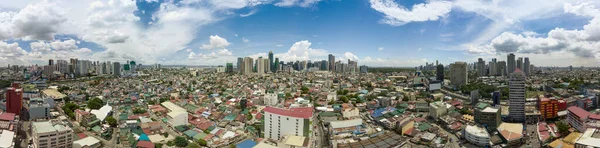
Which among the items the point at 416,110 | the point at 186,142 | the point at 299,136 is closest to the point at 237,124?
the point at 186,142

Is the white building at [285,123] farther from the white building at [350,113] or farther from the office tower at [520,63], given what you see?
the office tower at [520,63]

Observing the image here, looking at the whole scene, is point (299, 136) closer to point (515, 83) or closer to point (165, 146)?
point (165, 146)

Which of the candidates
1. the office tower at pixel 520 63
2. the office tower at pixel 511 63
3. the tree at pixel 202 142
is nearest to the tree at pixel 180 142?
the tree at pixel 202 142

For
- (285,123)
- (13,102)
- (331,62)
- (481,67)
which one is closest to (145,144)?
(285,123)

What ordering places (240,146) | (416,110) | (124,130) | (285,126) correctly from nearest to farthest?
(240,146) < (285,126) < (124,130) < (416,110)

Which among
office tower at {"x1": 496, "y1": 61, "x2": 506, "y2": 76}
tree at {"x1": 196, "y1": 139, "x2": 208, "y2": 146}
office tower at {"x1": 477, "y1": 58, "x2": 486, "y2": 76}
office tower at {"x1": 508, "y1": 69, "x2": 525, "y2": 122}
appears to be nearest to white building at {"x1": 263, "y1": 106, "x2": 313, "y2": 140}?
tree at {"x1": 196, "y1": 139, "x2": 208, "y2": 146}

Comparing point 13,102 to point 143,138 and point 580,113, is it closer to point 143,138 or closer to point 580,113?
point 143,138
